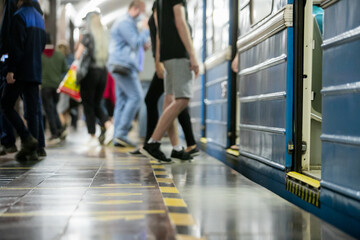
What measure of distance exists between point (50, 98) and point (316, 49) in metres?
5.78

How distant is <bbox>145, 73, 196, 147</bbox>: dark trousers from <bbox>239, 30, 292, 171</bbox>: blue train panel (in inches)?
43.1

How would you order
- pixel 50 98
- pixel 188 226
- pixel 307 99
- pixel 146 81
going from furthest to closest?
1. pixel 146 81
2. pixel 50 98
3. pixel 307 99
4. pixel 188 226

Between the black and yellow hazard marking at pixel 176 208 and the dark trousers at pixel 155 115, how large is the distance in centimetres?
150

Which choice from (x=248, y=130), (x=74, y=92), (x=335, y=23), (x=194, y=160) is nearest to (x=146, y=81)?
(x=74, y=92)

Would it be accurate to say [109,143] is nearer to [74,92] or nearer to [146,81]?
[74,92]

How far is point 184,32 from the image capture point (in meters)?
5.07

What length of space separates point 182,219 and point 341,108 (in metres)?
0.95

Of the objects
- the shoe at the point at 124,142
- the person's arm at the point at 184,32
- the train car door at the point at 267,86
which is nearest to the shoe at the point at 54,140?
the shoe at the point at 124,142

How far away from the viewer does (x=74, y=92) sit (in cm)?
853

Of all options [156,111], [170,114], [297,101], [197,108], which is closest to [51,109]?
[197,108]

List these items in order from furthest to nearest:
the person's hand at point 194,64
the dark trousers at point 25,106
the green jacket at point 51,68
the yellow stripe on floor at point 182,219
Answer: the green jacket at point 51,68 → the dark trousers at point 25,106 → the person's hand at point 194,64 → the yellow stripe on floor at point 182,219

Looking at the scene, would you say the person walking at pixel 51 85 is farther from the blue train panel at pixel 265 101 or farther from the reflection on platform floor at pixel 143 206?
the blue train panel at pixel 265 101

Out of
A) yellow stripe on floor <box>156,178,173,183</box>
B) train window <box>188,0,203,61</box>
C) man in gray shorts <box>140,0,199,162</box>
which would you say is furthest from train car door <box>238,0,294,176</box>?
train window <box>188,0,203,61</box>

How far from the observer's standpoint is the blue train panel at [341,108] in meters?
2.34
